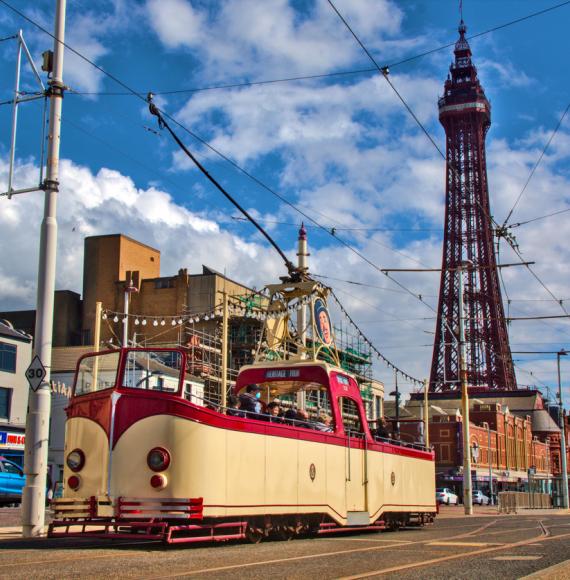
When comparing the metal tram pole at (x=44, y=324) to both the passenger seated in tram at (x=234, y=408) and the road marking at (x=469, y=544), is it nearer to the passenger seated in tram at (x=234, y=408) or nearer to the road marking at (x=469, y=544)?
the passenger seated in tram at (x=234, y=408)

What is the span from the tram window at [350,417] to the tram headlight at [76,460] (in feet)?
19.5

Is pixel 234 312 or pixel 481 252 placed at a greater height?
pixel 481 252

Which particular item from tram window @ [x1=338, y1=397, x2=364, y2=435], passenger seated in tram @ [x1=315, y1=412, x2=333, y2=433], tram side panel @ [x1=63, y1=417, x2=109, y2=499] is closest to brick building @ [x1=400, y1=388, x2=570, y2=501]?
tram window @ [x1=338, y1=397, x2=364, y2=435]

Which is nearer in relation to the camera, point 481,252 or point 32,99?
point 32,99

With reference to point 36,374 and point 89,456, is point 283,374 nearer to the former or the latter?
point 36,374

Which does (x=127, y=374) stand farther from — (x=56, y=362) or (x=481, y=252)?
(x=481, y=252)

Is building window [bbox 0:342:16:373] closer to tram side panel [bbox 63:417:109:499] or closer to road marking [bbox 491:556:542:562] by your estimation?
tram side panel [bbox 63:417:109:499]

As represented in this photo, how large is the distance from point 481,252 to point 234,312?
51.8 metres

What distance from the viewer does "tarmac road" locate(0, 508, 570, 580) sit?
9.48 meters

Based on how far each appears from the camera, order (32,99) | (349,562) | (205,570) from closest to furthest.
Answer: (205,570) → (349,562) → (32,99)

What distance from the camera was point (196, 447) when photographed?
13.1 meters

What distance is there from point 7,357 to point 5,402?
2481 millimetres

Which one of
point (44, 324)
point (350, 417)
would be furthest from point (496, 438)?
point (44, 324)

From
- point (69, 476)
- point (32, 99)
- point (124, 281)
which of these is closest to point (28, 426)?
point (69, 476)
